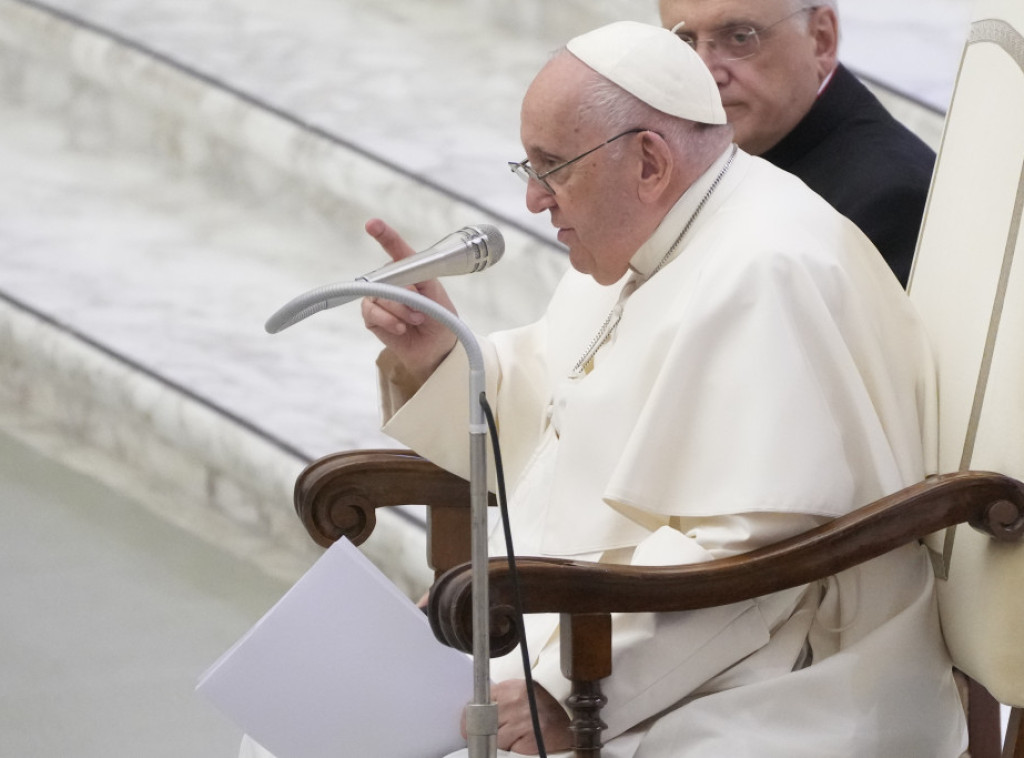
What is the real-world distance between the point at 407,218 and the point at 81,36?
201 centimetres

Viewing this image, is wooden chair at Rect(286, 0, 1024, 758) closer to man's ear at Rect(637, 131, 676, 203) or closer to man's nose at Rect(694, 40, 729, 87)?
man's ear at Rect(637, 131, 676, 203)

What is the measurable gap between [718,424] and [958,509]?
33 centimetres

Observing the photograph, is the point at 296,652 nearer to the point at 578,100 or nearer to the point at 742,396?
the point at 742,396

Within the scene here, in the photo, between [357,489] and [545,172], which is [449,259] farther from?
[357,489]

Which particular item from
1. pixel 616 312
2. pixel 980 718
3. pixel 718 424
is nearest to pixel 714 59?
pixel 616 312

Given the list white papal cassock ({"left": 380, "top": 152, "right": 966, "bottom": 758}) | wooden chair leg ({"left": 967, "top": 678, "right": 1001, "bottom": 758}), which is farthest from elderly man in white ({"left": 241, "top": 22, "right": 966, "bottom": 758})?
wooden chair leg ({"left": 967, "top": 678, "right": 1001, "bottom": 758})

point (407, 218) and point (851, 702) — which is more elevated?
point (851, 702)

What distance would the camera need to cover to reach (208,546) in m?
4.52

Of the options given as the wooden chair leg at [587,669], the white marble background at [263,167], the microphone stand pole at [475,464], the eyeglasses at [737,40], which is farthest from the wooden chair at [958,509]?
the white marble background at [263,167]

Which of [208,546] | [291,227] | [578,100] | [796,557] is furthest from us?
[291,227]

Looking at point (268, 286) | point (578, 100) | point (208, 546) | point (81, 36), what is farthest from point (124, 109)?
point (578, 100)

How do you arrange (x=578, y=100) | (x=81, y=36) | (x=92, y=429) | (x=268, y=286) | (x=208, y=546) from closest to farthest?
(x=578, y=100) → (x=208, y=546) → (x=92, y=429) → (x=268, y=286) → (x=81, y=36)

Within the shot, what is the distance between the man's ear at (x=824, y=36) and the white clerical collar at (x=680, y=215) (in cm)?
83

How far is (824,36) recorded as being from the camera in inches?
126
